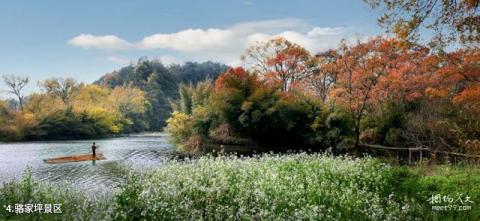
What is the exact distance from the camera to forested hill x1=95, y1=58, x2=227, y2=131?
82938 millimetres

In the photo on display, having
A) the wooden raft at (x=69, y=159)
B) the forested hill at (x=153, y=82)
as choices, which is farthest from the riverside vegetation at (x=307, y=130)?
the forested hill at (x=153, y=82)

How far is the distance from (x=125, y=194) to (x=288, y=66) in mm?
30377

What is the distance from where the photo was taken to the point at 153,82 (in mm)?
90812

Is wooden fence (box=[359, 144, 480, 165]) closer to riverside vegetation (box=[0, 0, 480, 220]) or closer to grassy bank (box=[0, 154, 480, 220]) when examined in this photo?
riverside vegetation (box=[0, 0, 480, 220])

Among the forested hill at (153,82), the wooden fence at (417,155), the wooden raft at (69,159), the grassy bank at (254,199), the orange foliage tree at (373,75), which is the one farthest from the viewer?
the forested hill at (153,82)

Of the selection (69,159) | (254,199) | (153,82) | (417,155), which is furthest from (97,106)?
(254,199)

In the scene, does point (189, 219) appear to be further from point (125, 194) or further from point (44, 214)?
point (44, 214)

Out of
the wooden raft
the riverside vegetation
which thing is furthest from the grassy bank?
the wooden raft

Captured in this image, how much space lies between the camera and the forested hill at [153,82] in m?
82.9

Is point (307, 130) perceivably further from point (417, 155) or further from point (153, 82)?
point (153, 82)

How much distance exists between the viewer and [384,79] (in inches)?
1044

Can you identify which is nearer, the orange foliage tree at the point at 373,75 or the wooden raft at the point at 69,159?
the wooden raft at the point at 69,159

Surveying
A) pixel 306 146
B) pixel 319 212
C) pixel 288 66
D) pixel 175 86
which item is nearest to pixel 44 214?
pixel 319 212

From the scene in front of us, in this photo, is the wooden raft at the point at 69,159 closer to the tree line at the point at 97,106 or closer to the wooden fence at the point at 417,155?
the wooden fence at the point at 417,155
